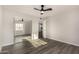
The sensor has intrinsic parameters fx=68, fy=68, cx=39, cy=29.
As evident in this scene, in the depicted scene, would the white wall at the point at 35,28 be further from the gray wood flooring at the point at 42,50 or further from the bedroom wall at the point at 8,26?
the gray wood flooring at the point at 42,50

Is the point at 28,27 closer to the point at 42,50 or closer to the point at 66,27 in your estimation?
the point at 42,50

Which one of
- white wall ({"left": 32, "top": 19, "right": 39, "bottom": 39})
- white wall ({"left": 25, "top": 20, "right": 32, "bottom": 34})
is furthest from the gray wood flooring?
white wall ({"left": 32, "top": 19, "right": 39, "bottom": 39})

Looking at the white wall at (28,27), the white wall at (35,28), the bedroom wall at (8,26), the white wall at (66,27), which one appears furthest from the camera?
the white wall at (35,28)

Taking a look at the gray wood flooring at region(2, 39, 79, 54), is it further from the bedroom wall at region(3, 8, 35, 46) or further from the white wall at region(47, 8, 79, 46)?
the white wall at region(47, 8, 79, 46)

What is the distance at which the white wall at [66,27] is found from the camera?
4.41 metres

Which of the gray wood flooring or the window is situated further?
the window

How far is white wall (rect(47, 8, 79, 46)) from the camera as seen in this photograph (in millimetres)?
4414

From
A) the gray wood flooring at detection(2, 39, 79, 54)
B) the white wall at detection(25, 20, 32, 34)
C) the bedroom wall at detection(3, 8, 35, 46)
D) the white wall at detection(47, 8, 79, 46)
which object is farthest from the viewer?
the white wall at detection(25, 20, 32, 34)

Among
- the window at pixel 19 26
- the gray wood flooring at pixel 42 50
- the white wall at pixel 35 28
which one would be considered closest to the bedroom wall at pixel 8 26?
the window at pixel 19 26

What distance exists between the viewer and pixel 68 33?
16.1 ft

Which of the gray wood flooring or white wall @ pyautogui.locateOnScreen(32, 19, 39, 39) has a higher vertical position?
white wall @ pyautogui.locateOnScreen(32, 19, 39, 39)

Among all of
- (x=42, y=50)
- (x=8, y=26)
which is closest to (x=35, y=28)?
(x=8, y=26)
